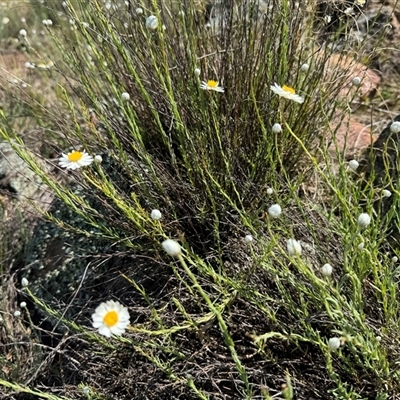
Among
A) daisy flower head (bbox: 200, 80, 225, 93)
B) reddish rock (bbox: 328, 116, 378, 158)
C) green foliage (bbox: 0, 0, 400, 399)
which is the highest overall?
daisy flower head (bbox: 200, 80, 225, 93)

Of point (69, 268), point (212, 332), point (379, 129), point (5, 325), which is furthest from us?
point (379, 129)

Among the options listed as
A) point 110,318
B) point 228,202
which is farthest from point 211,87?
point 110,318

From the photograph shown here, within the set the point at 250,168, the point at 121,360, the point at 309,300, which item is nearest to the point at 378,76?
the point at 250,168

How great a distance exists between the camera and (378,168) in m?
1.98

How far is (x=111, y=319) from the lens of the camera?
1084mm

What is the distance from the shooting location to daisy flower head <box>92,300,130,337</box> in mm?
1058

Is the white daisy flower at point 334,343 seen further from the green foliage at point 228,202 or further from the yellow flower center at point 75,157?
the yellow flower center at point 75,157

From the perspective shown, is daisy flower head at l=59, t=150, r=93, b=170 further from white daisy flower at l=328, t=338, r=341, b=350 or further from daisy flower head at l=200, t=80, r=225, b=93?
white daisy flower at l=328, t=338, r=341, b=350

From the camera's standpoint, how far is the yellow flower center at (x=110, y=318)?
3.53 ft

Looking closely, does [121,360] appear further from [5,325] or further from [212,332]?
[5,325]

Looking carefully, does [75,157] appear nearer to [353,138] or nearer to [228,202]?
[228,202]

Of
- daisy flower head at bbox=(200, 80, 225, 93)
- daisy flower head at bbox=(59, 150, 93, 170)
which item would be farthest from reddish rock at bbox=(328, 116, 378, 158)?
daisy flower head at bbox=(59, 150, 93, 170)

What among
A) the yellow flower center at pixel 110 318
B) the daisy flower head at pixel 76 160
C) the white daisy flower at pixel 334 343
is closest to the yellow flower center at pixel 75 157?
the daisy flower head at pixel 76 160

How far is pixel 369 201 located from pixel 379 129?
1.32 metres
